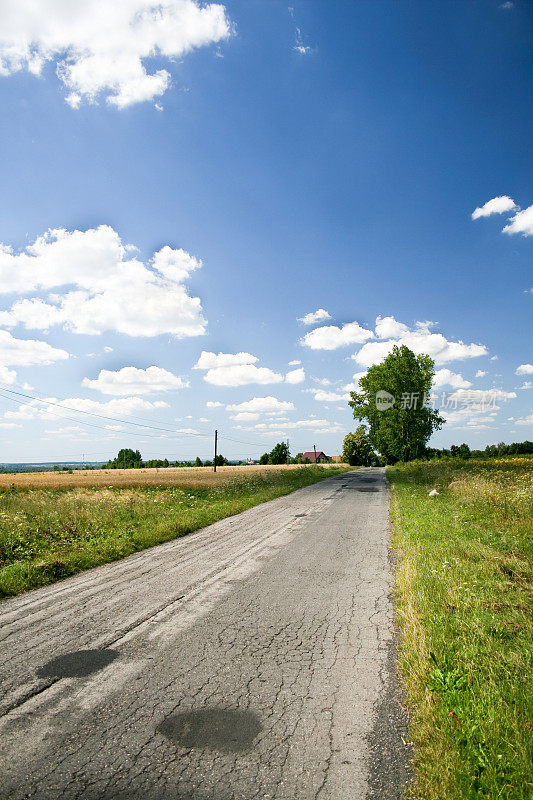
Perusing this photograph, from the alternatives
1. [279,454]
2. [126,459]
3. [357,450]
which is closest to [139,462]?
[126,459]

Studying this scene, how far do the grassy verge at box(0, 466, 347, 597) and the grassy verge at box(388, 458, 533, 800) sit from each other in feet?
18.4

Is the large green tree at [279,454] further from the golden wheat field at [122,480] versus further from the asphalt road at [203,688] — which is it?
the asphalt road at [203,688]

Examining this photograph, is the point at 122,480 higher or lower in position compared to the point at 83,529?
lower

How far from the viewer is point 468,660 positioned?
12.4ft

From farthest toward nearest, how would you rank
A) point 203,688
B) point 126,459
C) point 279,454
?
point 126,459
point 279,454
point 203,688

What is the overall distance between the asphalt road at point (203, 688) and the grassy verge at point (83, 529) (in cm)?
70

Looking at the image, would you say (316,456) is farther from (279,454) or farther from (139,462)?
(139,462)

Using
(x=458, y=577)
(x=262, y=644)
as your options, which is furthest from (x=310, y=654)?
(x=458, y=577)

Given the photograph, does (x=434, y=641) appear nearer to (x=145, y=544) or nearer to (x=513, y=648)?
(x=513, y=648)

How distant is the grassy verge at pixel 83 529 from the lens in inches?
286

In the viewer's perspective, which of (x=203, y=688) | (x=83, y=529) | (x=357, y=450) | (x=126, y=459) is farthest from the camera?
(x=126, y=459)

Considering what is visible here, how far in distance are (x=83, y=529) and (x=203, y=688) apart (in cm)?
799

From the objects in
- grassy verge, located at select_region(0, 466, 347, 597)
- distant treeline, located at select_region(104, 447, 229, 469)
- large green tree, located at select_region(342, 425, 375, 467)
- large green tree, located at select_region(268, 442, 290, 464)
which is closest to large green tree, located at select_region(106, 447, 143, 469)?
distant treeline, located at select_region(104, 447, 229, 469)

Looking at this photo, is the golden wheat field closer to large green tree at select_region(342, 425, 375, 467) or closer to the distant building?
large green tree at select_region(342, 425, 375, 467)
